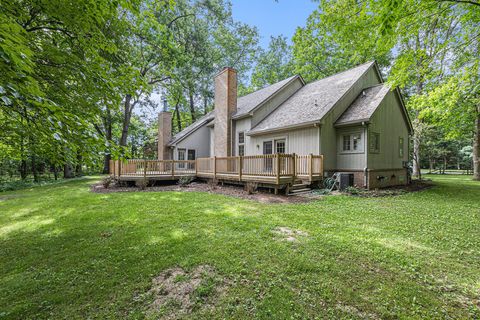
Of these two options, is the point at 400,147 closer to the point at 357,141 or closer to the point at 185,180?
the point at 357,141

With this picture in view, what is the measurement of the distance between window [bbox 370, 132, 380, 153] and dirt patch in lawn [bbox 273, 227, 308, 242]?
8395mm

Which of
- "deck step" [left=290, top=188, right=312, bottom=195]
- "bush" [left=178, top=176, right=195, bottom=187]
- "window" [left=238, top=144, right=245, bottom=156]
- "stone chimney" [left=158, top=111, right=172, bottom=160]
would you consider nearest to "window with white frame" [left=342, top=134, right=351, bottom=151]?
"deck step" [left=290, top=188, right=312, bottom=195]

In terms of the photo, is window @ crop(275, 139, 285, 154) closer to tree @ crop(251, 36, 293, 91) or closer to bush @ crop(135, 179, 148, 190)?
bush @ crop(135, 179, 148, 190)

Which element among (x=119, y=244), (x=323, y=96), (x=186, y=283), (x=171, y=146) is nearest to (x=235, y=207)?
(x=119, y=244)

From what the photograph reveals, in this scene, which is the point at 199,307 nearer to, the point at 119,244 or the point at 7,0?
the point at 119,244

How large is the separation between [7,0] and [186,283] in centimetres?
579

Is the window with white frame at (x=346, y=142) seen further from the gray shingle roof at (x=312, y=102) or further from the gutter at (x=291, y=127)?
the gutter at (x=291, y=127)

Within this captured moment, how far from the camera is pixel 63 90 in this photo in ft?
14.2

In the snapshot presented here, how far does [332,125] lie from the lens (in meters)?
11.4

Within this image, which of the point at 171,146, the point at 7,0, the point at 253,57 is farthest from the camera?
the point at 253,57

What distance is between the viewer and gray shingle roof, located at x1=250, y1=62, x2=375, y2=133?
11422 mm

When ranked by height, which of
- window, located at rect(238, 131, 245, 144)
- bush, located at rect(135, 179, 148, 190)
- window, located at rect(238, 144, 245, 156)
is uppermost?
window, located at rect(238, 131, 245, 144)

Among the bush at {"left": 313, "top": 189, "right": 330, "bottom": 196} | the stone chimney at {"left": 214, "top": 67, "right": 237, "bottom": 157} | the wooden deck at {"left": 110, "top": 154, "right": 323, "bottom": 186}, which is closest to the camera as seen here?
the wooden deck at {"left": 110, "top": 154, "right": 323, "bottom": 186}

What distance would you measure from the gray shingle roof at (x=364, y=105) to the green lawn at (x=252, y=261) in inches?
219
